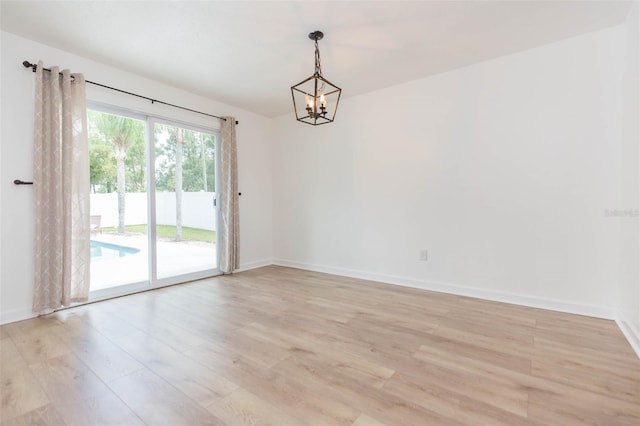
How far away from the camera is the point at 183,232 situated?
4238mm

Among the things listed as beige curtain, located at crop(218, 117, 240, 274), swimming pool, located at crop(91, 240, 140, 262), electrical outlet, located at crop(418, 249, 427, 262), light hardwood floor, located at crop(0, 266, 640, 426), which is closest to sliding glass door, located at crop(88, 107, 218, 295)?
swimming pool, located at crop(91, 240, 140, 262)

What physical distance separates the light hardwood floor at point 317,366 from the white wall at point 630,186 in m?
0.22

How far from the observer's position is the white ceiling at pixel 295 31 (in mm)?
2379

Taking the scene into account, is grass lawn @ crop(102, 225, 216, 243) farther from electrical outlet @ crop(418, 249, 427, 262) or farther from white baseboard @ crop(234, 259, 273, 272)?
electrical outlet @ crop(418, 249, 427, 262)

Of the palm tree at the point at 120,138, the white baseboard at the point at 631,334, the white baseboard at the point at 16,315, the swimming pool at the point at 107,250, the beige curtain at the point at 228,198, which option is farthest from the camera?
the beige curtain at the point at 228,198

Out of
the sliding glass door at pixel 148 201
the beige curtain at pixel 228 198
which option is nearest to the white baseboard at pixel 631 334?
the beige curtain at pixel 228 198

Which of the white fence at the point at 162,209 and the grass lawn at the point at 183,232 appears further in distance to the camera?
the grass lawn at the point at 183,232

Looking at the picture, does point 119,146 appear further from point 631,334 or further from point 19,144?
point 631,334

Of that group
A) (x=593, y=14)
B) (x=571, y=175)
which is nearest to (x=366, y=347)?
(x=571, y=175)

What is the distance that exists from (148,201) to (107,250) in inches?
29.2

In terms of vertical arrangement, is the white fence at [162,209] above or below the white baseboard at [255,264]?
above

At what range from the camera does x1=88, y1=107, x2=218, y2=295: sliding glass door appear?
3414 mm

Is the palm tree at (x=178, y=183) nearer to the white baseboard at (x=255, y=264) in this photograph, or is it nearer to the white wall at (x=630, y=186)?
the white baseboard at (x=255, y=264)

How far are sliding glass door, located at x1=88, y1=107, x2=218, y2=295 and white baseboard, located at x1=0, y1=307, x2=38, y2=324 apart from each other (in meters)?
0.55
